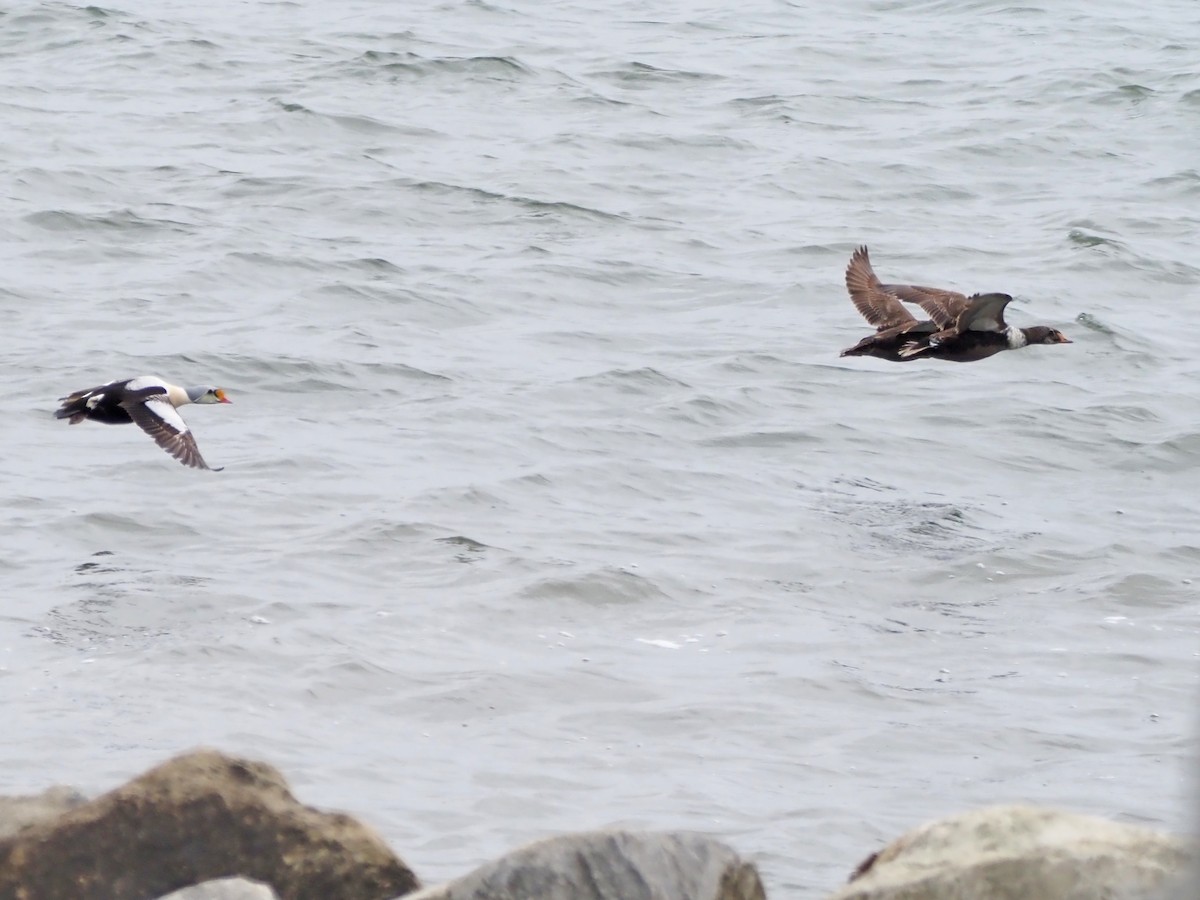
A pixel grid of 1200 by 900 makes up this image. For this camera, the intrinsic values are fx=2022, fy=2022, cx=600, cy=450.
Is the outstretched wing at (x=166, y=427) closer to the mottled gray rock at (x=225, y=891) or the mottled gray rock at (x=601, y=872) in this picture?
the mottled gray rock at (x=225, y=891)

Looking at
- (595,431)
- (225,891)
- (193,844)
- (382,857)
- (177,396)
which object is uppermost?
(225,891)

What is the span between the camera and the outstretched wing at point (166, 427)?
11539 millimetres

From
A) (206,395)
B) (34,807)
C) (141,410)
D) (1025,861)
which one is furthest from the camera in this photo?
(206,395)

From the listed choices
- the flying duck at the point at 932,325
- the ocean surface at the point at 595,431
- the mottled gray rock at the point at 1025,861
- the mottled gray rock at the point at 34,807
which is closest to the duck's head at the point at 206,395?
the ocean surface at the point at 595,431

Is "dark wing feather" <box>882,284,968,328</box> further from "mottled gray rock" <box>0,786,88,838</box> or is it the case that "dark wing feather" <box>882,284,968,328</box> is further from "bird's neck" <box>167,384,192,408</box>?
"mottled gray rock" <box>0,786,88,838</box>

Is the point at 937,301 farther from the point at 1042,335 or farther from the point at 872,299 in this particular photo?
the point at 1042,335

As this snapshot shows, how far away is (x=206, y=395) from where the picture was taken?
12.8 metres

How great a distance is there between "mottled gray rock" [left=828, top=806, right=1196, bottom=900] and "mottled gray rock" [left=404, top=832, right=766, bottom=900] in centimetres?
37

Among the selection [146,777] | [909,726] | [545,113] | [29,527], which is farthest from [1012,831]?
[545,113]

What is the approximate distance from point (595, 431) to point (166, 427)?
10.2ft

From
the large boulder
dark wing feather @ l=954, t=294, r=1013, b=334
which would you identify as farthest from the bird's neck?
the large boulder

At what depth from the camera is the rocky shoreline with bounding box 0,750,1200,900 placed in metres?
5.24

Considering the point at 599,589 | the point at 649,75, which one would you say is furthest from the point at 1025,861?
the point at 649,75

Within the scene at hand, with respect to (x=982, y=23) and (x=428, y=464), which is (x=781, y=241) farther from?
(x=982, y=23)
